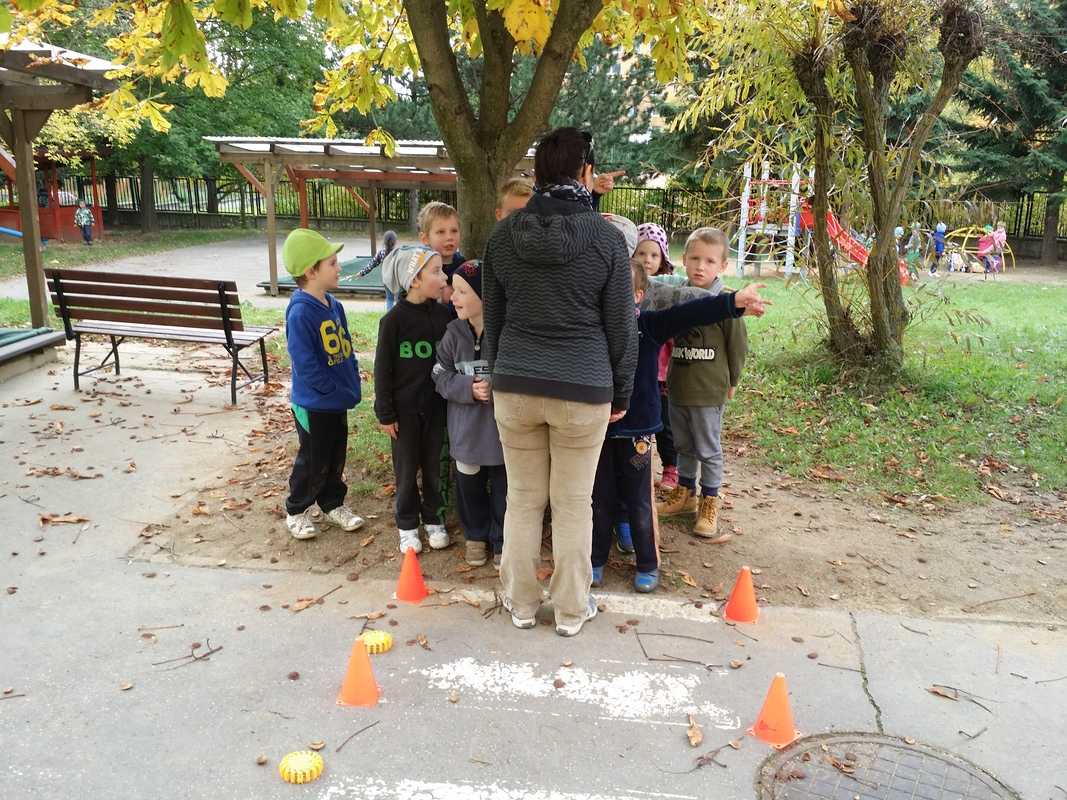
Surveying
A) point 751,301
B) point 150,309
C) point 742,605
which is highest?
point 751,301

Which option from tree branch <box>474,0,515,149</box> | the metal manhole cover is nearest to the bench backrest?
tree branch <box>474,0,515,149</box>

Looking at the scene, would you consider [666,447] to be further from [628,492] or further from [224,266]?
[224,266]

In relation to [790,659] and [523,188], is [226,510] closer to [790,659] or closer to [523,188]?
[523,188]

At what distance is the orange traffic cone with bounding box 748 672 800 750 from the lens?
2.91m

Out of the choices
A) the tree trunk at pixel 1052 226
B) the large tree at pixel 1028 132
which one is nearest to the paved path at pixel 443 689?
the large tree at pixel 1028 132

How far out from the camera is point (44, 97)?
834cm

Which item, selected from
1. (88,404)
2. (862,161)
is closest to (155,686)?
(88,404)

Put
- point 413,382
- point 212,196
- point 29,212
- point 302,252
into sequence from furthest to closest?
point 212,196 → point 29,212 → point 302,252 → point 413,382

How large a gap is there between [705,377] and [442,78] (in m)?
2.15

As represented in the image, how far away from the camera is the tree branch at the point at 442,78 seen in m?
4.45

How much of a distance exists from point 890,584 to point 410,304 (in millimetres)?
2785

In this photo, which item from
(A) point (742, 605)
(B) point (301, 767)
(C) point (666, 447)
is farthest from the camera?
(C) point (666, 447)

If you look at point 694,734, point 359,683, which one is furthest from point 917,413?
point 359,683

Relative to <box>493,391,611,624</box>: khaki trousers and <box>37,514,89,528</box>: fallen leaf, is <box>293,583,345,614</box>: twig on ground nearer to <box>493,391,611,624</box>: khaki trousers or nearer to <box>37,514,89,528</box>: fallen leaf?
<box>493,391,611,624</box>: khaki trousers
